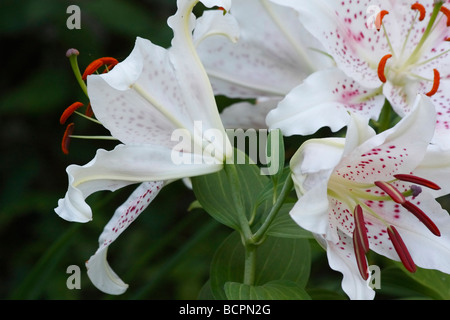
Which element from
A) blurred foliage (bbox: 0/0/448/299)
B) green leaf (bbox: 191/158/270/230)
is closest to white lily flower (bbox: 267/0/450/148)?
green leaf (bbox: 191/158/270/230)

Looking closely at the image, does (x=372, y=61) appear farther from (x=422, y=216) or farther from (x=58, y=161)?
(x=58, y=161)

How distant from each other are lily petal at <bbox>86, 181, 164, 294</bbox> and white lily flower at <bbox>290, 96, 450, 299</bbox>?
0.16 m

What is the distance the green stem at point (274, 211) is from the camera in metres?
0.64

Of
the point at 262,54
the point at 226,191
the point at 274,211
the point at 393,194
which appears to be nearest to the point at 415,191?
the point at 393,194

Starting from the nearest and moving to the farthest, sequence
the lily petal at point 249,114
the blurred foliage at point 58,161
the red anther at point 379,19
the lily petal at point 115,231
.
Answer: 1. the lily petal at point 115,231
2. the red anther at point 379,19
3. the lily petal at point 249,114
4. the blurred foliage at point 58,161

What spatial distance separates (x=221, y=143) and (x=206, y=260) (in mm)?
781

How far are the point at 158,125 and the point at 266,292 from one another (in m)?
0.19

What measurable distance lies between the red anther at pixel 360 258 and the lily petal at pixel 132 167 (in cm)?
16

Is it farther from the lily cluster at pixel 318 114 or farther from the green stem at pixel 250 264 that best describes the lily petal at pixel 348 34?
the green stem at pixel 250 264

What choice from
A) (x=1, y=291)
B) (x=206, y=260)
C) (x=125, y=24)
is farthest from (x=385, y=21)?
(x=1, y=291)

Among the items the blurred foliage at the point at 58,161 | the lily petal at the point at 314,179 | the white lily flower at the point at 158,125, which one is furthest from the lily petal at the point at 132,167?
the blurred foliage at the point at 58,161

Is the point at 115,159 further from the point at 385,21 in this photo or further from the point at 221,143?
the point at 385,21

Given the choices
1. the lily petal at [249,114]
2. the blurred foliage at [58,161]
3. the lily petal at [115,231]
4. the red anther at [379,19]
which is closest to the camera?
the lily petal at [115,231]

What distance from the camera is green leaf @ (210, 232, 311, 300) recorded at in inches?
31.1
